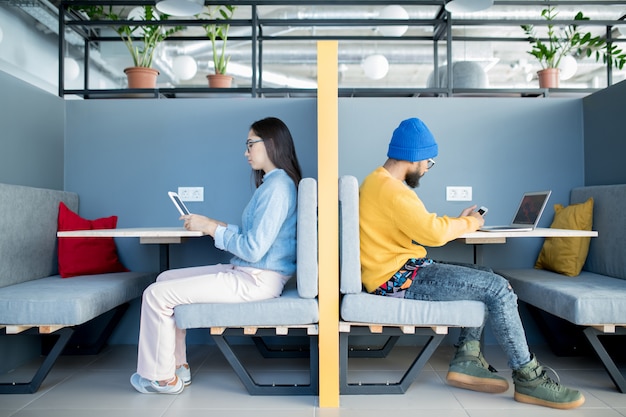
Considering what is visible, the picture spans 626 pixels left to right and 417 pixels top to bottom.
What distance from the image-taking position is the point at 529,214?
2.67 m

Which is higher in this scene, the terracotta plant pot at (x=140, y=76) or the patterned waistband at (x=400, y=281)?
the terracotta plant pot at (x=140, y=76)

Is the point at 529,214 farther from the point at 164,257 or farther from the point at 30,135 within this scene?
the point at 30,135

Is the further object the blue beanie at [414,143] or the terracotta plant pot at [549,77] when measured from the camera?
the terracotta plant pot at [549,77]

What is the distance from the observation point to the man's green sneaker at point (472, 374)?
2.38m

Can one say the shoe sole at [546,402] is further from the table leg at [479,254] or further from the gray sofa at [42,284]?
the gray sofa at [42,284]

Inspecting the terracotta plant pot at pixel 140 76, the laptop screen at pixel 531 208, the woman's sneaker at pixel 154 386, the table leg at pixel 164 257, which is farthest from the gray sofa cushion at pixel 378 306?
the terracotta plant pot at pixel 140 76

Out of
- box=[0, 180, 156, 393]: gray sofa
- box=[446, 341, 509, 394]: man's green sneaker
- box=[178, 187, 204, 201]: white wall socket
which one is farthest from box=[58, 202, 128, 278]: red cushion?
box=[446, 341, 509, 394]: man's green sneaker

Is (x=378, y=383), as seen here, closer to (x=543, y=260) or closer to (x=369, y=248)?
(x=369, y=248)

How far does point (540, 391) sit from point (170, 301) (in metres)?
1.67

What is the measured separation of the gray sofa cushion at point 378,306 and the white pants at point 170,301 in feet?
1.29

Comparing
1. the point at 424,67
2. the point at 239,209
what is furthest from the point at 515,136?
the point at 424,67

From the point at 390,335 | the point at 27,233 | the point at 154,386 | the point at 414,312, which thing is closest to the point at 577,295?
the point at 414,312

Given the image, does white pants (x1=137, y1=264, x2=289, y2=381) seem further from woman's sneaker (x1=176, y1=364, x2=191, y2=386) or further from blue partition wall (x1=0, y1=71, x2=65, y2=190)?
blue partition wall (x1=0, y1=71, x2=65, y2=190)

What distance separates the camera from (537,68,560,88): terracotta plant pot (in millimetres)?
4555
